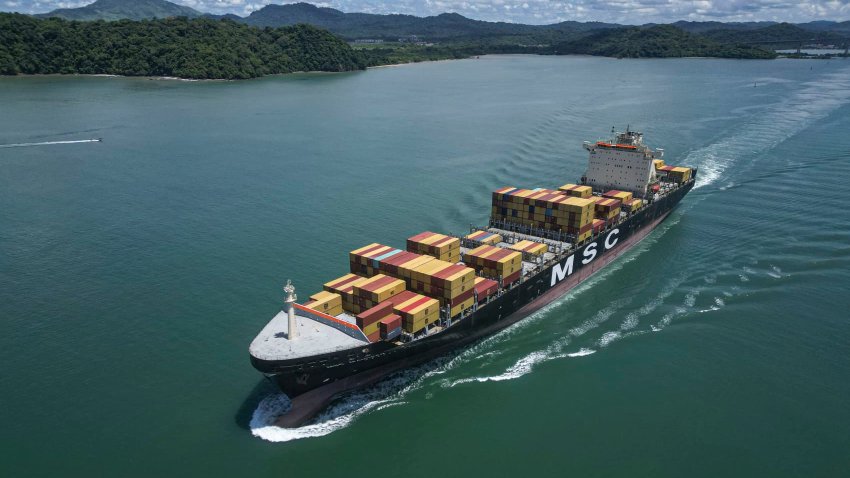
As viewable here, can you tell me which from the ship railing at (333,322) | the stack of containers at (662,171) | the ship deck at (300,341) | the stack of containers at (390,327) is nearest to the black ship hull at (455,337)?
the ship deck at (300,341)

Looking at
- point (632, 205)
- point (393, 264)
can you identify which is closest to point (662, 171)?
point (632, 205)

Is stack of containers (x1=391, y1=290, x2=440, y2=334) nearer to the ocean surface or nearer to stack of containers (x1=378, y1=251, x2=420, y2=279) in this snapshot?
stack of containers (x1=378, y1=251, x2=420, y2=279)

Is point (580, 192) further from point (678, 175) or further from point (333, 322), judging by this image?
point (333, 322)

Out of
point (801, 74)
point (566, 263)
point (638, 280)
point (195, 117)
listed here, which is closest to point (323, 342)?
point (566, 263)

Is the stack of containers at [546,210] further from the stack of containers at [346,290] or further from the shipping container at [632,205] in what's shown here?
the stack of containers at [346,290]

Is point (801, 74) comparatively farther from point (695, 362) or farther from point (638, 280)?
point (695, 362)
